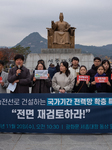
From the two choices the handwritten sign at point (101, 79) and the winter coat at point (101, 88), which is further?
the winter coat at point (101, 88)

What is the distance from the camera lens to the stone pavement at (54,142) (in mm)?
2945

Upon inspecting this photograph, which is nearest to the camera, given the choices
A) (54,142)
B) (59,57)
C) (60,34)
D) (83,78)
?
(54,142)

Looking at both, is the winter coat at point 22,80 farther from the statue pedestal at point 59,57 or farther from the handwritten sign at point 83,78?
the statue pedestal at point 59,57

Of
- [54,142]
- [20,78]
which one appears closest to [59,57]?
[20,78]

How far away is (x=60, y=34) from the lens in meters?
13.3

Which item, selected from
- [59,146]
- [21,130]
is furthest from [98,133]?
[21,130]

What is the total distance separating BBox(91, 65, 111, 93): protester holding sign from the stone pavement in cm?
91

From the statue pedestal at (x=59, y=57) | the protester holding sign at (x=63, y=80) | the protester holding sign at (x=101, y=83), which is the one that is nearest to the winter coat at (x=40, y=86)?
the protester holding sign at (x=63, y=80)

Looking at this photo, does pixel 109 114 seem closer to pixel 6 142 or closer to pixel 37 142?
pixel 37 142

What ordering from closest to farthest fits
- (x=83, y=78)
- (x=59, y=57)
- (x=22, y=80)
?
(x=22, y=80) → (x=83, y=78) → (x=59, y=57)

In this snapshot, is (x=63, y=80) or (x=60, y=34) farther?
(x=60, y=34)

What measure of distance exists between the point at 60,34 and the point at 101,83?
9.99 m

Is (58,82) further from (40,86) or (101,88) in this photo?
(101,88)

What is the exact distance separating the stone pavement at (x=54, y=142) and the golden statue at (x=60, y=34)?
10.6 meters
